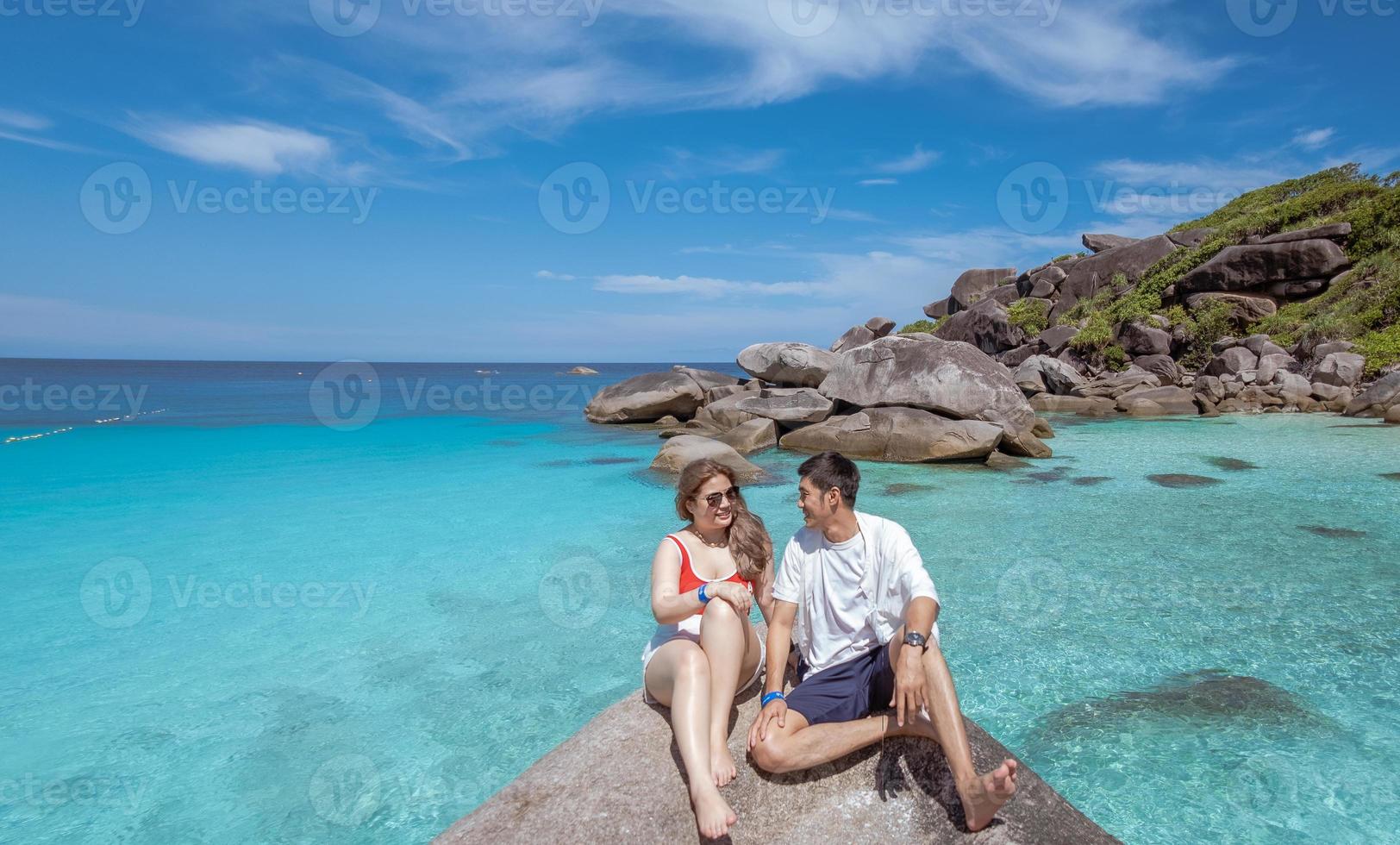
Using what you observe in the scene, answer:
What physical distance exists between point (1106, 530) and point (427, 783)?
789 cm

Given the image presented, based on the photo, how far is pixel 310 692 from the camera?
208 inches

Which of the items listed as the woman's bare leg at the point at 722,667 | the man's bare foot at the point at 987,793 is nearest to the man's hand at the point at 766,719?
the woman's bare leg at the point at 722,667

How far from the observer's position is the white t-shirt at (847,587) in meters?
3.24

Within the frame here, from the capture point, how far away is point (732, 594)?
10.6 feet

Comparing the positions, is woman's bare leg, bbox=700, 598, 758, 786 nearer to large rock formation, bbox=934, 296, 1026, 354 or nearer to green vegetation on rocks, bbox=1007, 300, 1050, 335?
large rock formation, bbox=934, 296, 1026, 354

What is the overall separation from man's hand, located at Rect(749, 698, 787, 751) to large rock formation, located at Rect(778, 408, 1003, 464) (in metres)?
11.3

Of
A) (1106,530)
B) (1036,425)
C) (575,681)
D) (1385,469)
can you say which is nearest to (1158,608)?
(1106,530)

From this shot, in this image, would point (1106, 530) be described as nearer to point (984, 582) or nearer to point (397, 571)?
point (984, 582)

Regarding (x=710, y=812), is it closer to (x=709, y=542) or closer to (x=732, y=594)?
(x=732, y=594)
